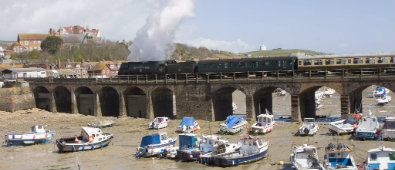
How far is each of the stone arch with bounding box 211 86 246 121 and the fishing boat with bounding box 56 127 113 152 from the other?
15.0 m

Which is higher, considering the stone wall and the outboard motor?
the stone wall

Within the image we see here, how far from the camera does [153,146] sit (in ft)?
113

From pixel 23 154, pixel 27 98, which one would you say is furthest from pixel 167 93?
pixel 27 98

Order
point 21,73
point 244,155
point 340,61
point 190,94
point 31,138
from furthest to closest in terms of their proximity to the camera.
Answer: point 21,73
point 190,94
point 340,61
point 31,138
point 244,155

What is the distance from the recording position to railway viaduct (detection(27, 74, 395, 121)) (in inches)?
1661

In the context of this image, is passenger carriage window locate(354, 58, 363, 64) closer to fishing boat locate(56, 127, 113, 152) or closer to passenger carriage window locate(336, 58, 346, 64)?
passenger carriage window locate(336, 58, 346, 64)

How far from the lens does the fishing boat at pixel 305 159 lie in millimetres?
26125

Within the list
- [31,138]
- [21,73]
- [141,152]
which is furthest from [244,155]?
[21,73]

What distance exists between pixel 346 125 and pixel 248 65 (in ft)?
50.7

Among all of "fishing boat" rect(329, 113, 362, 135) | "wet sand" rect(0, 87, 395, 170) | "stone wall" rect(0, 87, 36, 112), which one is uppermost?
"stone wall" rect(0, 87, 36, 112)

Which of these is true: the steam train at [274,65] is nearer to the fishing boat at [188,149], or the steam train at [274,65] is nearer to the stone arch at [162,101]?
the stone arch at [162,101]

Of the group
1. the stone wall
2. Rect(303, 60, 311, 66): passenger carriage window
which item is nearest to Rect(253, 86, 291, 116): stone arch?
Rect(303, 60, 311, 66): passenger carriage window

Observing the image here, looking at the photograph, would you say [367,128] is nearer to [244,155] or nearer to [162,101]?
[244,155]

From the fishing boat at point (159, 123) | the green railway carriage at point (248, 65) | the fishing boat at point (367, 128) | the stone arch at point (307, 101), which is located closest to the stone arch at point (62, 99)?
the fishing boat at point (159, 123)
